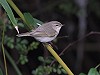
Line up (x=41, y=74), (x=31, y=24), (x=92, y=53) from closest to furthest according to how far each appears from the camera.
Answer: (x=31, y=24), (x=41, y=74), (x=92, y=53)

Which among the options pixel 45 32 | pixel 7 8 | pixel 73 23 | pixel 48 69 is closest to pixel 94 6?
pixel 73 23

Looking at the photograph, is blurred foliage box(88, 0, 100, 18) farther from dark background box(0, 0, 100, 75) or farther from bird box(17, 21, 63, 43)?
bird box(17, 21, 63, 43)

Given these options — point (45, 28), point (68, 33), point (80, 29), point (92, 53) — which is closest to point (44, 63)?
point (45, 28)

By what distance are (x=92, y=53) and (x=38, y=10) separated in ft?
4.11

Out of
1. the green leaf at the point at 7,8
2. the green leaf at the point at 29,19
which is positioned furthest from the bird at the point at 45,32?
the green leaf at the point at 7,8

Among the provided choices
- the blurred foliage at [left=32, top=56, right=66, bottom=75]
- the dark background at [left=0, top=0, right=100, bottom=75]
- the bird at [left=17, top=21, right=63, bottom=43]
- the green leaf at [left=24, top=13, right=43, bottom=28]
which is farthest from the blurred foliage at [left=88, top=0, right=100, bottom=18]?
the green leaf at [left=24, top=13, right=43, bottom=28]

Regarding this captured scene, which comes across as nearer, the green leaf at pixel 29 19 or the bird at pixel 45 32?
the green leaf at pixel 29 19

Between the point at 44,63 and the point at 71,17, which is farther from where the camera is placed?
Answer: the point at 71,17

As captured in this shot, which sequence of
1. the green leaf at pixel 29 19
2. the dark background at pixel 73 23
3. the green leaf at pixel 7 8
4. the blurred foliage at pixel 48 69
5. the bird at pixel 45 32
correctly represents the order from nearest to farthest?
1. the green leaf at pixel 7 8
2. the green leaf at pixel 29 19
3. the bird at pixel 45 32
4. the blurred foliage at pixel 48 69
5. the dark background at pixel 73 23

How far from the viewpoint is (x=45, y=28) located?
301cm

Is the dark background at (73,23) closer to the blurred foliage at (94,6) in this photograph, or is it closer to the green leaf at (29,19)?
the blurred foliage at (94,6)

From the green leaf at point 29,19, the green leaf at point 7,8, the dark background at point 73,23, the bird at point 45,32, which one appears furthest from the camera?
the dark background at point 73,23

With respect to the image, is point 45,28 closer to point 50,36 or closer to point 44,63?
point 50,36

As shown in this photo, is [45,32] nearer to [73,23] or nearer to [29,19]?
[29,19]
